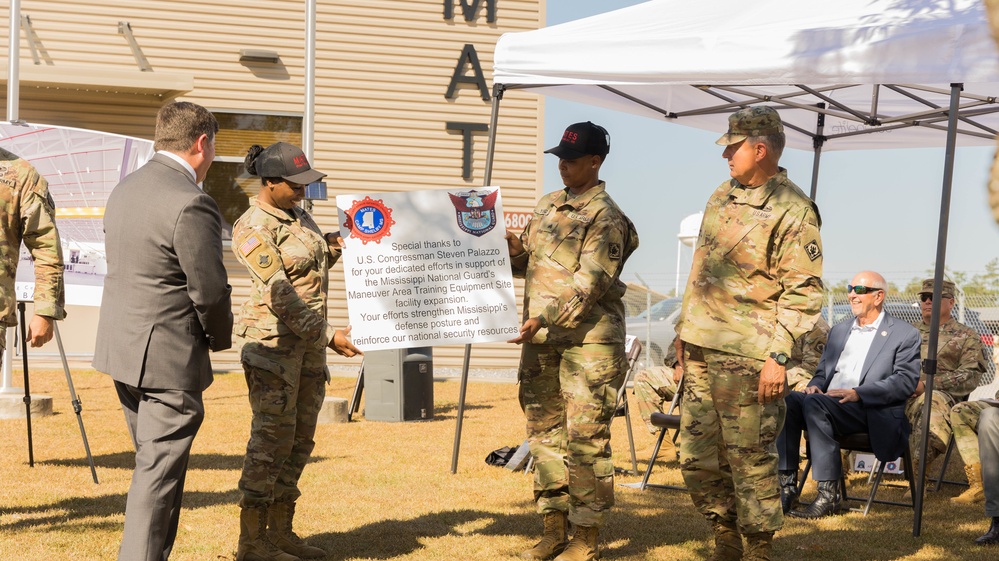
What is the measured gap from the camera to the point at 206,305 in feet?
12.8

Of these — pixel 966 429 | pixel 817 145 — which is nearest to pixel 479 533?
pixel 966 429

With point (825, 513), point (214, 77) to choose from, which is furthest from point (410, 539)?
point (214, 77)

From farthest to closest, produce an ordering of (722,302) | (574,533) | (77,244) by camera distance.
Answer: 1. (77,244)
2. (574,533)
3. (722,302)

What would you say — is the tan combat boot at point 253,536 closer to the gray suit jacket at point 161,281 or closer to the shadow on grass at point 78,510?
the gray suit jacket at point 161,281

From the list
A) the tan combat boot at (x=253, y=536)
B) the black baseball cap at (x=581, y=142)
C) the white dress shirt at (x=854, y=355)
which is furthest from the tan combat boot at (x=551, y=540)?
the white dress shirt at (x=854, y=355)

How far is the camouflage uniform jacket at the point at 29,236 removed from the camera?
548cm

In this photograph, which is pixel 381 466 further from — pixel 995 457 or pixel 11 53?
pixel 11 53

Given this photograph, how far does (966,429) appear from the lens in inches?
276

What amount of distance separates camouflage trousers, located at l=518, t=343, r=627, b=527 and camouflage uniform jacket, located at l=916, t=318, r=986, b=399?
3.72 meters

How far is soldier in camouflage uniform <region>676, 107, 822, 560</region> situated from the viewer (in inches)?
179

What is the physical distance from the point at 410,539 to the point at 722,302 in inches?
87.1

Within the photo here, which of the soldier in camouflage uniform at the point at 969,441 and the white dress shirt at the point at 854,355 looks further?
the white dress shirt at the point at 854,355

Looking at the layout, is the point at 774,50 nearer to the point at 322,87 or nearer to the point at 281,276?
the point at 281,276

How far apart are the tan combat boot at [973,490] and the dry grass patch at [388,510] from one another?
0.10 m
